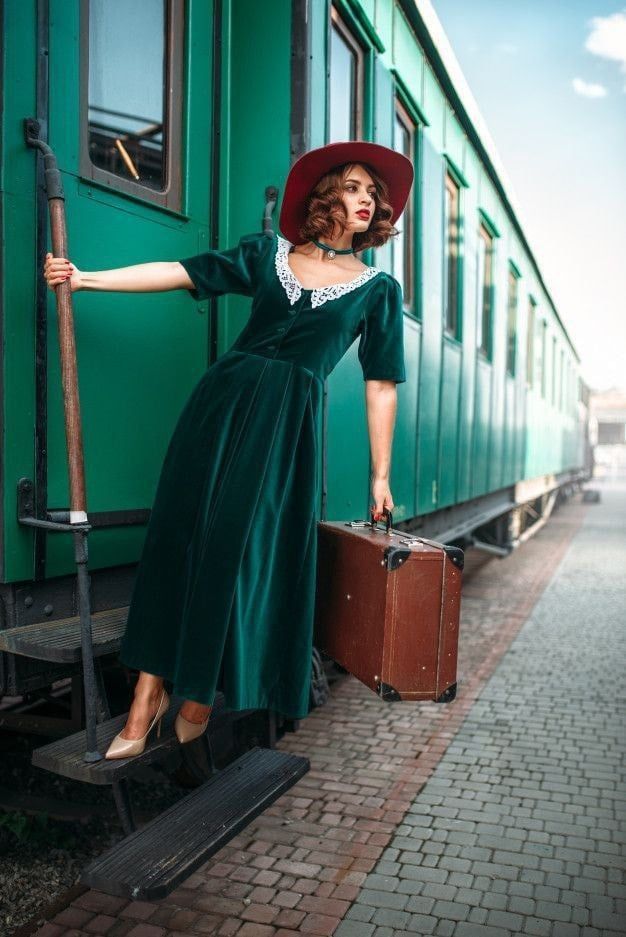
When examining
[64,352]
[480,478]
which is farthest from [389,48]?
[480,478]

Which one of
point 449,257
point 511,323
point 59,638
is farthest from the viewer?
point 511,323

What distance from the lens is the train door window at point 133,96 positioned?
2.71m

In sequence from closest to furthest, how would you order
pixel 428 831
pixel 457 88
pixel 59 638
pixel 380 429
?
pixel 59 638, pixel 380 429, pixel 428 831, pixel 457 88

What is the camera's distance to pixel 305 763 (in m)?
2.86

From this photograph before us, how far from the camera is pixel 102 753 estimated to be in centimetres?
234

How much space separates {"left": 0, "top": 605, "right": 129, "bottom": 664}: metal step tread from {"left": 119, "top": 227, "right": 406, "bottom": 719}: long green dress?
0.07 m

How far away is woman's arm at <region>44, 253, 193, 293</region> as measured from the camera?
233 cm

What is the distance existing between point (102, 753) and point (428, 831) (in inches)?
60.8

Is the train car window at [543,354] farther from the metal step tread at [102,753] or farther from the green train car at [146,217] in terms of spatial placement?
the metal step tread at [102,753]

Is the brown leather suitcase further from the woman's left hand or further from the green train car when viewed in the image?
the green train car

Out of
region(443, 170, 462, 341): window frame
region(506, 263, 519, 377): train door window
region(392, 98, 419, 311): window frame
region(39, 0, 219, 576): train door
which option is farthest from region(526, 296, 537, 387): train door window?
region(39, 0, 219, 576): train door

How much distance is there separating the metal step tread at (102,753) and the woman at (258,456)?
40mm

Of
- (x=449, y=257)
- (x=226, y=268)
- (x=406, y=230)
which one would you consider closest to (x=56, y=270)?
(x=226, y=268)

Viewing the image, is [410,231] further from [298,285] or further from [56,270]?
[56,270]
